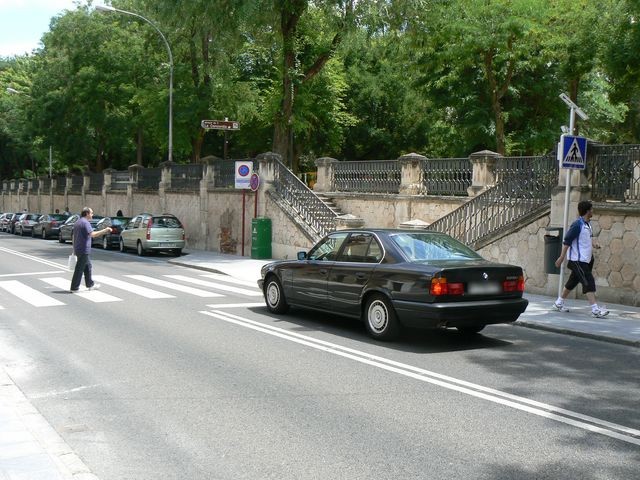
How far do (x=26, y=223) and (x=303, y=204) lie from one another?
97.6 ft

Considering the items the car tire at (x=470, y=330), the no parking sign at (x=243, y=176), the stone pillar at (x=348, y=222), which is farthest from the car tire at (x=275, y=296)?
the no parking sign at (x=243, y=176)

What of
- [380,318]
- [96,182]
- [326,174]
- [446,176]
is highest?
[96,182]

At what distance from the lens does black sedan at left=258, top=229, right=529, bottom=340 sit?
8.73 metres

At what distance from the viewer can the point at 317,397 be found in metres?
6.64

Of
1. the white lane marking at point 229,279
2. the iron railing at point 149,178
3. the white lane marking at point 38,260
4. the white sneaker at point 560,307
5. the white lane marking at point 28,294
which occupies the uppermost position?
the iron railing at point 149,178

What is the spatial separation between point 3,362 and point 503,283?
20.6 ft

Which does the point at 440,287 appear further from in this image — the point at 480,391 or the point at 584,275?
the point at 584,275

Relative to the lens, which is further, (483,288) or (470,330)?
(470,330)

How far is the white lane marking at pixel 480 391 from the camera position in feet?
18.6

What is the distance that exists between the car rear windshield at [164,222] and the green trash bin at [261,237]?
4348 mm

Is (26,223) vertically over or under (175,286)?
over

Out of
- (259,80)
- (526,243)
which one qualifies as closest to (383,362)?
(526,243)

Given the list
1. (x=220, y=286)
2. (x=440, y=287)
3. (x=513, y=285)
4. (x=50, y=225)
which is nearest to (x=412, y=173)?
(x=220, y=286)

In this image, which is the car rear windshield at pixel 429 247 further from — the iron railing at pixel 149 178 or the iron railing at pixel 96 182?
the iron railing at pixel 96 182
